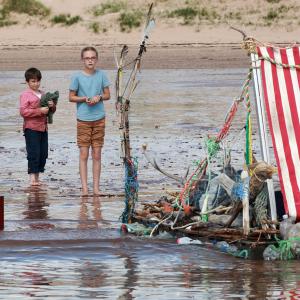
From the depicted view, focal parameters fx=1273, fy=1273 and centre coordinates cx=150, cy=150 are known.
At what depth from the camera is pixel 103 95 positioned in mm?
12977

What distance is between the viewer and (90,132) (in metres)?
13.1

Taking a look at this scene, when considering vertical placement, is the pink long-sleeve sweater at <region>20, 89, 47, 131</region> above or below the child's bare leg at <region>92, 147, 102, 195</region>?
above

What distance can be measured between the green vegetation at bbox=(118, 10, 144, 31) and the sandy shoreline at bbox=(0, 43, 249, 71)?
11.1ft


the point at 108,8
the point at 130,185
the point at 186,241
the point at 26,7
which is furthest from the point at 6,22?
the point at 186,241

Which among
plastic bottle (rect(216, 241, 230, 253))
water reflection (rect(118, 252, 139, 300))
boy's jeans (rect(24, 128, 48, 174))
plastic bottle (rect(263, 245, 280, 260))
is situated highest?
boy's jeans (rect(24, 128, 48, 174))

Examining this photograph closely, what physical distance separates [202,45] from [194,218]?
31444mm

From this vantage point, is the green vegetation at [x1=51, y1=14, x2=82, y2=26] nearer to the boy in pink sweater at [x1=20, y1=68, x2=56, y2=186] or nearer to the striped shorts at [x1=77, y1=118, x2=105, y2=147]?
the boy in pink sweater at [x1=20, y1=68, x2=56, y2=186]

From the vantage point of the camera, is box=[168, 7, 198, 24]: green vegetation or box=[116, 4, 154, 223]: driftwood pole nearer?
box=[116, 4, 154, 223]: driftwood pole

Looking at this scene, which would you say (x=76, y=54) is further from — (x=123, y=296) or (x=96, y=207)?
(x=123, y=296)

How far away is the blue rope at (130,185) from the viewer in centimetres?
1113

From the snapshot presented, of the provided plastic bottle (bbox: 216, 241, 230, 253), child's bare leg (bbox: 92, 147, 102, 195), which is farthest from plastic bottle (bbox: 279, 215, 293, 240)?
child's bare leg (bbox: 92, 147, 102, 195)

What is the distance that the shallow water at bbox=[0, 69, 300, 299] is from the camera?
8.91 meters

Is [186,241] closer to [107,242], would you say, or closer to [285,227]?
[107,242]

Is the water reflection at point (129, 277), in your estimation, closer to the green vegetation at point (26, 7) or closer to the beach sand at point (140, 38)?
the beach sand at point (140, 38)
